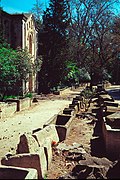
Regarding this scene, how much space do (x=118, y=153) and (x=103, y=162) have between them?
128 centimetres

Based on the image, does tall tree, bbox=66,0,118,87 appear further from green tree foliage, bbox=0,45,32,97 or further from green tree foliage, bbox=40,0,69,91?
green tree foliage, bbox=0,45,32,97

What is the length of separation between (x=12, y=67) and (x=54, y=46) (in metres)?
14.0

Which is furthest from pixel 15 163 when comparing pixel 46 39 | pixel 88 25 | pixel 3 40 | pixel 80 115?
pixel 88 25

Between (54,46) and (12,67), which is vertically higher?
(54,46)

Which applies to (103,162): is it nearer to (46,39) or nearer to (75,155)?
(75,155)

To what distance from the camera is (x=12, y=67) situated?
17.7 meters

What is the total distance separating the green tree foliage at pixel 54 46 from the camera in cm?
3083

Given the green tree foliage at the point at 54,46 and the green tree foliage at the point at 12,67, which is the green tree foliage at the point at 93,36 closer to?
the green tree foliage at the point at 54,46

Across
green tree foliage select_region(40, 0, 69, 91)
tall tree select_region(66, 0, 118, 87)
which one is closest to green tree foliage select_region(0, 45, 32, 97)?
green tree foliage select_region(40, 0, 69, 91)

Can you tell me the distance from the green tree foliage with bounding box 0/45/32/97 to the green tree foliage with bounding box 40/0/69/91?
36.5 feet

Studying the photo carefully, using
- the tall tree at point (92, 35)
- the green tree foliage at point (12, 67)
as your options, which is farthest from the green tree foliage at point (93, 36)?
the green tree foliage at point (12, 67)

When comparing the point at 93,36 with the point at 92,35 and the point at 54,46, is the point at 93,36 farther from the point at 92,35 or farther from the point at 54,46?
the point at 54,46

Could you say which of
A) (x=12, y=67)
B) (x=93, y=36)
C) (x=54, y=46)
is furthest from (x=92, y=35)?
(x=12, y=67)

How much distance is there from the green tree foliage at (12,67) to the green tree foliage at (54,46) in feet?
36.5
